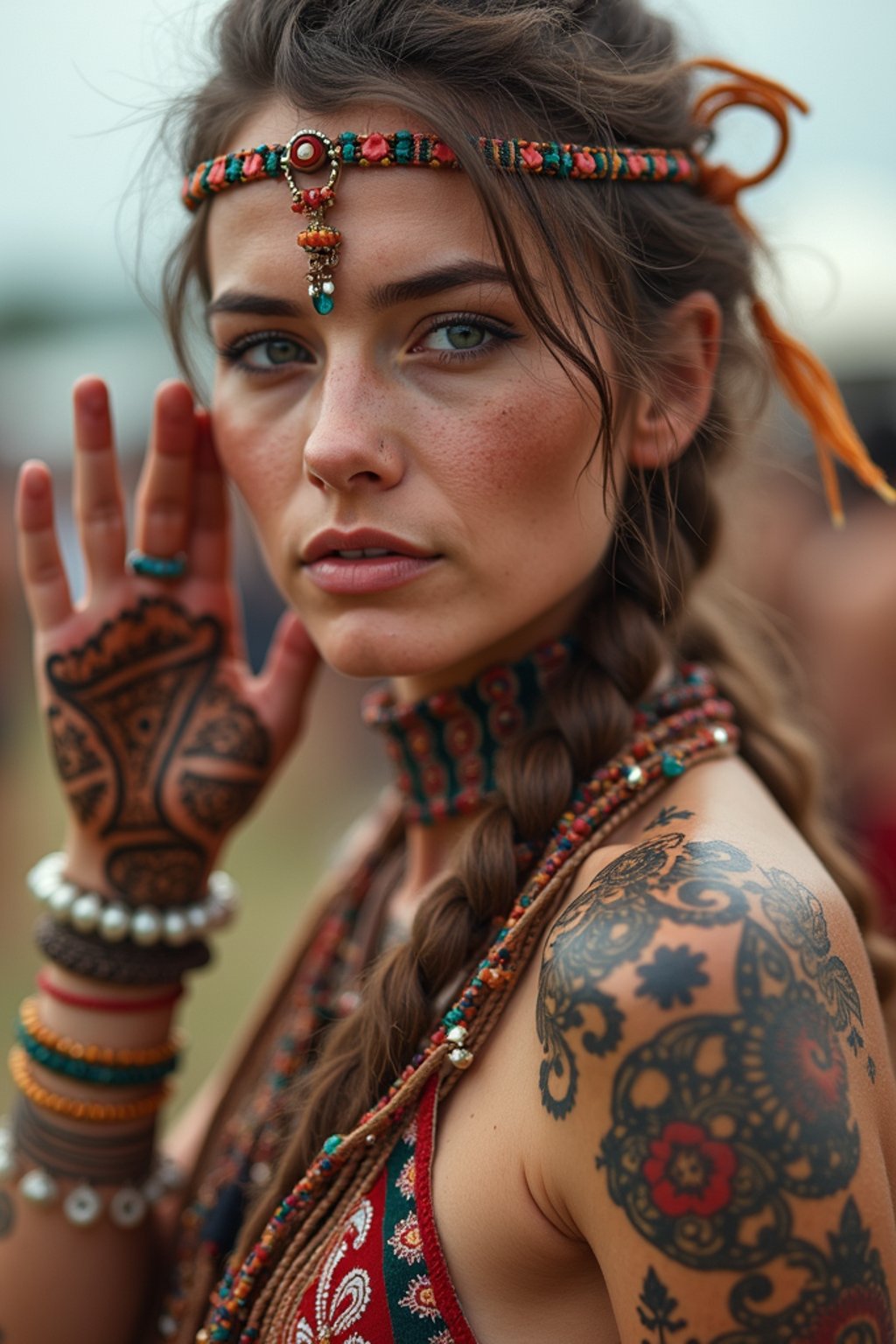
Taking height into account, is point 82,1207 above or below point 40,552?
below

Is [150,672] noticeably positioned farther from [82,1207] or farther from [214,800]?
[82,1207]

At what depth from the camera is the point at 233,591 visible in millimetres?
2236

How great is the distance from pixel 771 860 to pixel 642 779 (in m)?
0.30

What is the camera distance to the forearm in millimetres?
1873

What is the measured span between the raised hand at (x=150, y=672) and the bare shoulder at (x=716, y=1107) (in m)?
0.99

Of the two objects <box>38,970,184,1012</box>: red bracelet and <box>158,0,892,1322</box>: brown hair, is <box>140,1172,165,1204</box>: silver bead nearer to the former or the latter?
<box>38,970,184,1012</box>: red bracelet

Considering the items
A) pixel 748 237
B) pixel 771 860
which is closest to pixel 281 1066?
pixel 771 860

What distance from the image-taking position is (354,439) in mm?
1539

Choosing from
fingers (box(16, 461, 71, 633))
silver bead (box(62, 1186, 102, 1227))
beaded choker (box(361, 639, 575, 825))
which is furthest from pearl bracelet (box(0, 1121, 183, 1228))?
fingers (box(16, 461, 71, 633))

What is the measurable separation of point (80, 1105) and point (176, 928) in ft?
0.97

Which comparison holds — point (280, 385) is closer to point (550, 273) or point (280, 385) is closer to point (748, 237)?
point (550, 273)

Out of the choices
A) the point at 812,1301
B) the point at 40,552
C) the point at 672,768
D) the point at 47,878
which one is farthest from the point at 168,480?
the point at 812,1301

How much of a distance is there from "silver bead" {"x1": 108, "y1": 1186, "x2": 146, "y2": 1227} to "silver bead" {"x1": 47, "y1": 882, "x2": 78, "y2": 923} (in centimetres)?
43

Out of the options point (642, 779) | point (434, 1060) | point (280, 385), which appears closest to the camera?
point (434, 1060)
